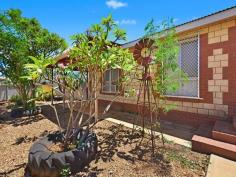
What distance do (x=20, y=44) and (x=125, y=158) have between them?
795 centimetres

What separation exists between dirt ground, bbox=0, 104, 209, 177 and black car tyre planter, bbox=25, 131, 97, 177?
190 mm

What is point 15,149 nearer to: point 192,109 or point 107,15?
point 107,15

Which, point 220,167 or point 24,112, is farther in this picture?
point 24,112

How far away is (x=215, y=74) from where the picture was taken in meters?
6.33

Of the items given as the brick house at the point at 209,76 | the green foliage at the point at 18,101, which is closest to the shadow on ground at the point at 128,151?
the brick house at the point at 209,76

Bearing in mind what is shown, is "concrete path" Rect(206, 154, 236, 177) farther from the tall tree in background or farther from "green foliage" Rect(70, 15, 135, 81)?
the tall tree in background

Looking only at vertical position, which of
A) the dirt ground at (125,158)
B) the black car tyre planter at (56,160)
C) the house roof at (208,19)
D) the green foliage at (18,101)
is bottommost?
the dirt ground at (125,158)

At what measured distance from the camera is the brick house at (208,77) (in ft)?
19.1

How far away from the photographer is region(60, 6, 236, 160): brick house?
5.81 m

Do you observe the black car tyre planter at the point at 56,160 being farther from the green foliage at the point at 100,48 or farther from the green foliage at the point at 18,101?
the green foliage at the point at 18,101

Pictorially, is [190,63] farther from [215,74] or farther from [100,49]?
[100,49]

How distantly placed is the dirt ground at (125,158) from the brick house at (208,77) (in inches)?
31.2

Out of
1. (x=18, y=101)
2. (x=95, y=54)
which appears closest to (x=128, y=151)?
(x=95, y=54)

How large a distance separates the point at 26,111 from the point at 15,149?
4714mm
